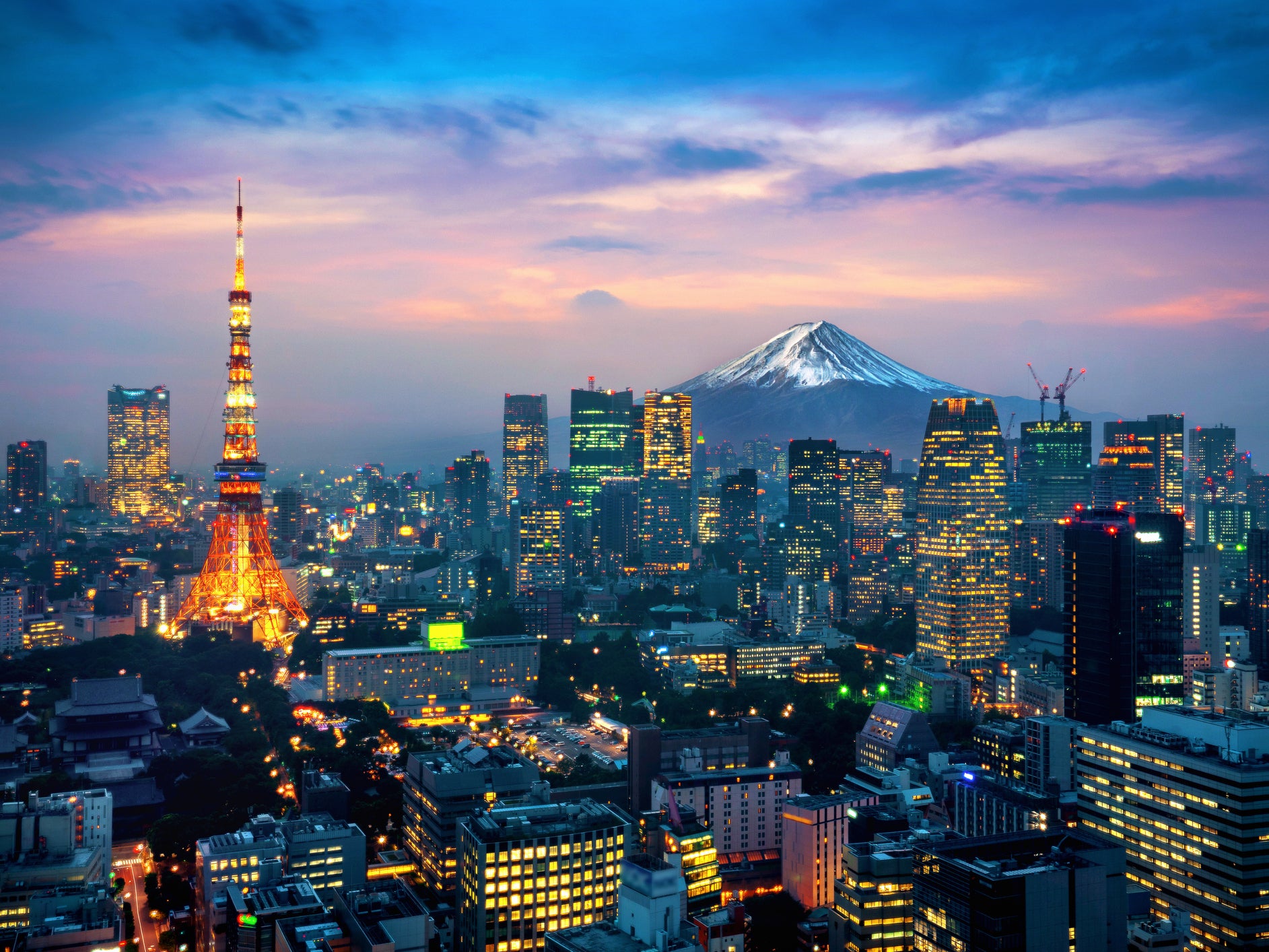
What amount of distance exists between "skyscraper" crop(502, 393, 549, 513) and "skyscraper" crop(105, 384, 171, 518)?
25919mm

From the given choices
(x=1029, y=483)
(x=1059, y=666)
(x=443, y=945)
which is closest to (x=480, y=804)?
(x=443, y=945)

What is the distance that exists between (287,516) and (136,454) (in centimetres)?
1886

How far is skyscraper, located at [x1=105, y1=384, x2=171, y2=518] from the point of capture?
91.2 meters

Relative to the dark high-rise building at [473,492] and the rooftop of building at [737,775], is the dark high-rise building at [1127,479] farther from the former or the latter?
the dark high-rise building at [473,492]

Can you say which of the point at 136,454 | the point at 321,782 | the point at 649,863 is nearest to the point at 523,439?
the point at 136,454

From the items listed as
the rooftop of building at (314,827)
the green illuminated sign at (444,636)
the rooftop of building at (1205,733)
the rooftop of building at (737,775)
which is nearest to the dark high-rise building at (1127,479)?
the green illuminated sign at (444,636)

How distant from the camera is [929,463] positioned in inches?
1885

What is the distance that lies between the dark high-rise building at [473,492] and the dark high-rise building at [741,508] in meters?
18.7

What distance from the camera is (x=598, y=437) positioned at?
3661 inches

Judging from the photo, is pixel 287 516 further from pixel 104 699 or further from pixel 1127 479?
pixel 1127 479

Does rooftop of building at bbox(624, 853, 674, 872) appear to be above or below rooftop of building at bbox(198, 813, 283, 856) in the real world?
above

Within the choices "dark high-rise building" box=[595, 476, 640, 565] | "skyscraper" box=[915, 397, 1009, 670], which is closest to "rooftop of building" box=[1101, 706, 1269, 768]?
"skyscraper" box=[915, 397, 1009, 670]

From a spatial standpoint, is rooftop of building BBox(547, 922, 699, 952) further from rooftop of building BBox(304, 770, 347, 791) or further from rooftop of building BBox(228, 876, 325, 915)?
rooftop of building BBox(304, 770, 347, 791)

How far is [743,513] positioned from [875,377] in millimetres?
41003
